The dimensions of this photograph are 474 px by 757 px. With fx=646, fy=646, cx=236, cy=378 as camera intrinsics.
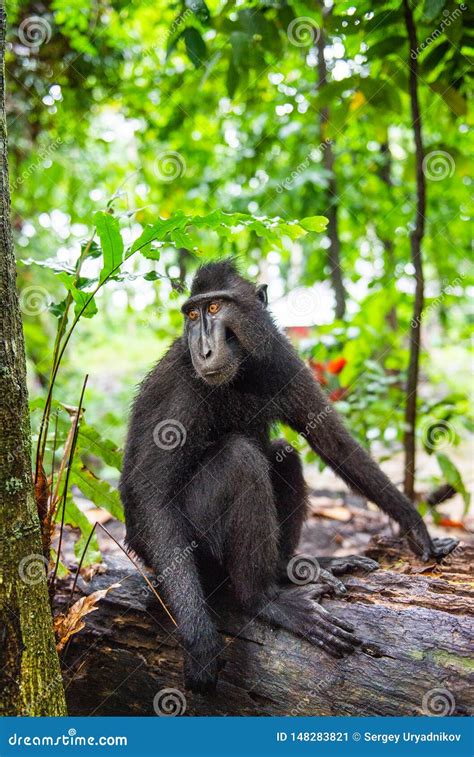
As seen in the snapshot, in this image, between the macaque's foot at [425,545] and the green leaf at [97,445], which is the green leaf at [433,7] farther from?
the green leaf at [97,445]

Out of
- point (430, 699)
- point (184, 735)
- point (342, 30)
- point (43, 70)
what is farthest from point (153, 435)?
point (43, 70)

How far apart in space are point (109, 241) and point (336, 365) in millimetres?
3954

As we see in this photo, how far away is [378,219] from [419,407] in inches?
119

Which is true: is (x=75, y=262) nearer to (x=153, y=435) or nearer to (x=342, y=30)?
(x=153, y=435)

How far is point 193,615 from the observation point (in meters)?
3.84

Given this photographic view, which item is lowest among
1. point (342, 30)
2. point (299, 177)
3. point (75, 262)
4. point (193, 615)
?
point (193, 615)

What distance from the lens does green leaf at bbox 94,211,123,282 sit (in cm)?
365

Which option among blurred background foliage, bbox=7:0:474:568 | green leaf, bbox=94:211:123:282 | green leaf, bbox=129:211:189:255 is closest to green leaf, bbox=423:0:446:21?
blurred background foliage, bbox=7:0:474:568

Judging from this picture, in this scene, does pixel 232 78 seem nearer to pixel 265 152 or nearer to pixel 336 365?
pixel 265 152

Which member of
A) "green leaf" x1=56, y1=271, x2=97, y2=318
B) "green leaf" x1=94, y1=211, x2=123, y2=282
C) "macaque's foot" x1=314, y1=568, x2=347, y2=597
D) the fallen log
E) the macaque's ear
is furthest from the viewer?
the macaque's ear

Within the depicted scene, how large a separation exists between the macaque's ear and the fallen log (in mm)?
2115

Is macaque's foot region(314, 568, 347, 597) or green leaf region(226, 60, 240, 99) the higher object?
green leaf region(226, 60, 240, 99)

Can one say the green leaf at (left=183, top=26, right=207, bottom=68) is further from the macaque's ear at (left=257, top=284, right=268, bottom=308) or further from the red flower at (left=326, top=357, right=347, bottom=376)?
the red flower at (left=326, top=357, right=347, bottom=376)

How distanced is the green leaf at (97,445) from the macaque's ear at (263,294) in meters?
1.58
